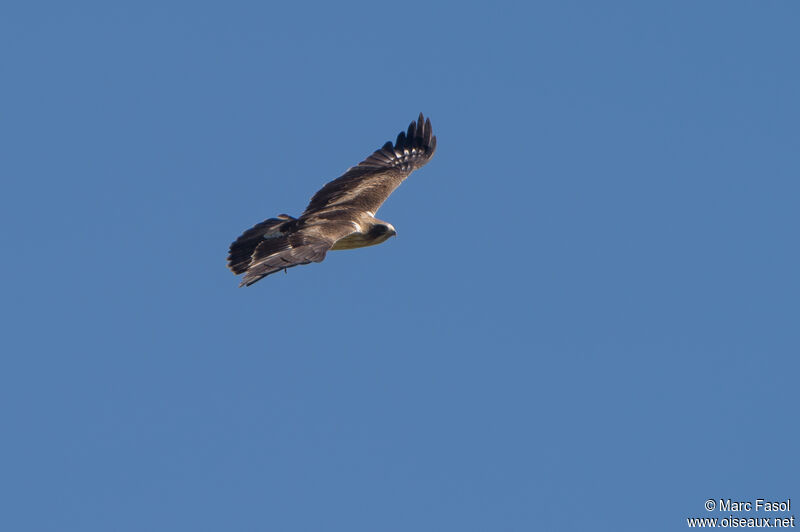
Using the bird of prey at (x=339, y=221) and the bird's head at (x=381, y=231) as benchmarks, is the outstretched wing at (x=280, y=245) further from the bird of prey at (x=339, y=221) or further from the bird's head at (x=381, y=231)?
the bird's head at (x=381, y=231)

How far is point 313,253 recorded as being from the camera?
16219 millimetres

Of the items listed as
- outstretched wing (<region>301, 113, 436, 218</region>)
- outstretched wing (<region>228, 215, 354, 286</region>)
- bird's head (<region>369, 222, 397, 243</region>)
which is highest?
outstretched wing (<region>301, 113, 436, 218</region>)

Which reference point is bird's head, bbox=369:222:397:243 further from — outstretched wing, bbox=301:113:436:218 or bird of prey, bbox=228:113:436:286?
outstretched wing, bbox=301:113:436:218

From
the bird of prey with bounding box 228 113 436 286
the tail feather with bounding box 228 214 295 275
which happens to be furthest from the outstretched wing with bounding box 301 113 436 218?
the tail feather with bounding box 228 214 295 275

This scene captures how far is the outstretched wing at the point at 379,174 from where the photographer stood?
784 inches

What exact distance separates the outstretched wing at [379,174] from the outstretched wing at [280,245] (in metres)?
0.92

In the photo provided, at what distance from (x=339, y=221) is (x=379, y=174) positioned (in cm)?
338

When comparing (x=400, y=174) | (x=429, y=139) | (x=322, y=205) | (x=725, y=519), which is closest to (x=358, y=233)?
(x=322, y=205)

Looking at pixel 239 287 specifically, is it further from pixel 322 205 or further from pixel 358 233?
pixel 322 205

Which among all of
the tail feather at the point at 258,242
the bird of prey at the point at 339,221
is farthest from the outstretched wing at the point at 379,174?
the tail feather at the point at 258,242

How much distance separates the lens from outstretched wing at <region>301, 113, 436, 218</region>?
19922 mm

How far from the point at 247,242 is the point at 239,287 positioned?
345 centimetres

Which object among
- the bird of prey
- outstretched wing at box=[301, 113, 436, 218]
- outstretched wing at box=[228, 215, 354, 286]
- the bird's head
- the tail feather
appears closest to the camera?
outstretched wing at box=[228, 215, 354, 286]

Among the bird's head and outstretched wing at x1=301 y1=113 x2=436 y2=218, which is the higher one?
outstretched wing at x1=301 y1=113 x2=436 y2=218
